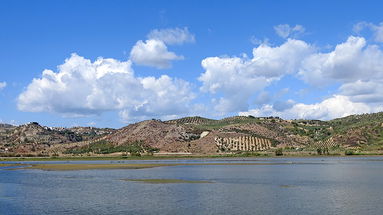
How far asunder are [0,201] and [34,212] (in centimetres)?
1362

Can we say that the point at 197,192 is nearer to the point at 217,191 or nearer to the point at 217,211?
the point at 217,191

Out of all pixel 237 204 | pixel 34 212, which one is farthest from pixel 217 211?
pixel 34 212

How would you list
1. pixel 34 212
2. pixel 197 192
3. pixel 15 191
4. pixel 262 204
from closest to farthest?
1. pixel 34 212
2. pixel 262 204
3. pixel 197 192
4. pixel 15 191

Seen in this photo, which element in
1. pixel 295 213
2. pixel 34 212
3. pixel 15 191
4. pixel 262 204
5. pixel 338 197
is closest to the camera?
pixel 295 213

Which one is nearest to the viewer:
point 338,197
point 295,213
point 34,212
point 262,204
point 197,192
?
point 295,213

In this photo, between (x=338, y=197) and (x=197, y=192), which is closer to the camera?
(x=338, y=197)

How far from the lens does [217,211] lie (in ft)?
169

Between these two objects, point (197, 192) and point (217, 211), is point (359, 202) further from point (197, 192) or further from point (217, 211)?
point (197, 192)

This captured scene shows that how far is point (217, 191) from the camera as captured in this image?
2798 inches

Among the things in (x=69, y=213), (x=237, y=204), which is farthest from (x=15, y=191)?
(x=237, y=204)

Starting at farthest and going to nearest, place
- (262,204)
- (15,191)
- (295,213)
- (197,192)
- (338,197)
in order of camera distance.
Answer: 1. (15,191)
2. (197,192)
3. (338,197)
4. (262,204)
5. (295,213)

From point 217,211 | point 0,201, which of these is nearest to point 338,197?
point 217,211

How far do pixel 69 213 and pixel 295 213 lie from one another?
83.1 feet

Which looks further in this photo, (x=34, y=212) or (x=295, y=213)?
(x=34, y=212)
